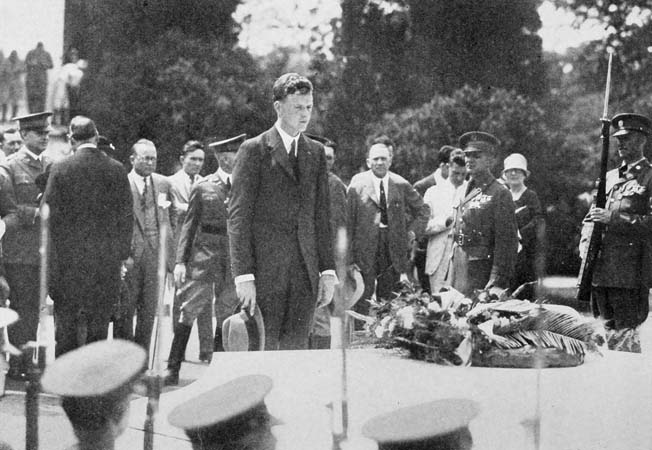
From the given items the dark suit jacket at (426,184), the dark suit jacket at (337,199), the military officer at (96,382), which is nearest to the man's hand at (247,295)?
the military officer at (96,382)

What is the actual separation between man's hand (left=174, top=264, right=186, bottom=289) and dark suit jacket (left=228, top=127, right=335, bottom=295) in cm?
231

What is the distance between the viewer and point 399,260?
280 inches

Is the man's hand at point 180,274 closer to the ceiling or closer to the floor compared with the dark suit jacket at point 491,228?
closer to the floor

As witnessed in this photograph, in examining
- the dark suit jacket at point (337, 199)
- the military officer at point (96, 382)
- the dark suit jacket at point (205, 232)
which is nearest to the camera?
the military officer at point (96, 382)

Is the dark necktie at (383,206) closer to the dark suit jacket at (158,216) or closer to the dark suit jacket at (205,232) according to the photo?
the dark suit jacket at (205,232)

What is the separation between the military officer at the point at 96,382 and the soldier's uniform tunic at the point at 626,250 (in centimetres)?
378

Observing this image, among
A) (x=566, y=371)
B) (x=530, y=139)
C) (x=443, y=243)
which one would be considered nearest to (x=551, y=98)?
(x=530, y=139)

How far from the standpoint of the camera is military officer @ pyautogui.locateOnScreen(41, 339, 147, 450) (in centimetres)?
233

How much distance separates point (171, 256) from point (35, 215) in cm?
129

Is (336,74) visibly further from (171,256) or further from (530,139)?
(171,256)

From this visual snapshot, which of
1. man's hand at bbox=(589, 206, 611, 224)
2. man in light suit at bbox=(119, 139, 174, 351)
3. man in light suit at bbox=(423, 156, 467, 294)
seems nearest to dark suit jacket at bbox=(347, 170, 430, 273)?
man in light suit at bbox=(423, 156, 467, 294)

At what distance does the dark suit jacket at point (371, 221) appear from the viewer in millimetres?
7055

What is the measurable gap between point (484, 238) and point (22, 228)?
2.86 meters

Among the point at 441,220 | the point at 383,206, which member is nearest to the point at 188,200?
the point at 383,206
